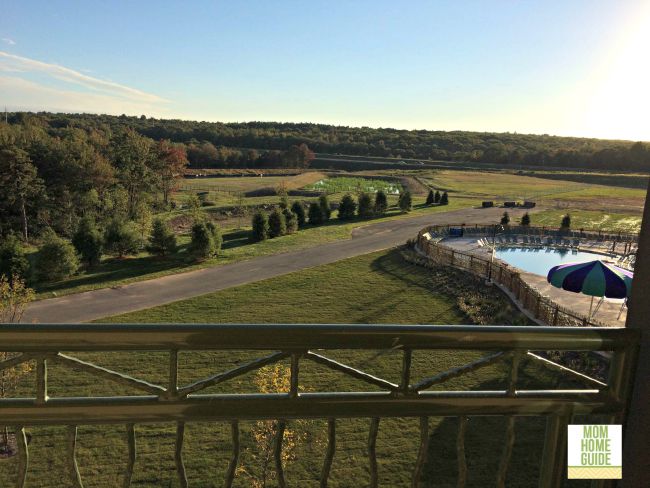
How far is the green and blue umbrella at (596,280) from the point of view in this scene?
12.1 meters

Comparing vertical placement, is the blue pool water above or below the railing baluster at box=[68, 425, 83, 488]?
below

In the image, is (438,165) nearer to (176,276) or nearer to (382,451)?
(176,276)

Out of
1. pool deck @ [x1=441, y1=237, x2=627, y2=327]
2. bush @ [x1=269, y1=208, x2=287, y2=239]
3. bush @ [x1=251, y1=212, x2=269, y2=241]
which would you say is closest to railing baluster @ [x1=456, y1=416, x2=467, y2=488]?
pool deck @ [x1=441, y1=237, x2=627, y2=327]

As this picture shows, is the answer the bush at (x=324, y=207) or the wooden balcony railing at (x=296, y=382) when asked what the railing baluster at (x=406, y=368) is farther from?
the bush at (x=324, y=207)

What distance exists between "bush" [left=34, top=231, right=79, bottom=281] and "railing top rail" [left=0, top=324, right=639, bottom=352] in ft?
67.8

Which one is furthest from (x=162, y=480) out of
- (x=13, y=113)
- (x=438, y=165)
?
(x=13, y=113)

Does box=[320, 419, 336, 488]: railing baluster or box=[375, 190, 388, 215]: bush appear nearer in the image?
box=[320, 419, 336, 488]: railing baluster

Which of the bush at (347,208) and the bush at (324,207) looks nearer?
the bush at (324,207)

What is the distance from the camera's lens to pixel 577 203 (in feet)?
145

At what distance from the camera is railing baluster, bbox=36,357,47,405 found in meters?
1.67

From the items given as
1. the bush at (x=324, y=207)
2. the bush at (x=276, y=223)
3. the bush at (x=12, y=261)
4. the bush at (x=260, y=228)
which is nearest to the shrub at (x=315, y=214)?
the bush at (x=324, y=207)

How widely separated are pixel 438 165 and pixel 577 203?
3908cm

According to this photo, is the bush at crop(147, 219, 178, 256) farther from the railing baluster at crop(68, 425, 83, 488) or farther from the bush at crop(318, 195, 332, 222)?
the railing baluster at crop(68, 425, 83, 488)

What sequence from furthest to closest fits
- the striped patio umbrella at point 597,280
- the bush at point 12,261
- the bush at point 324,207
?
the bush at point 324,207 → the bush at point 12,261 → the striped patio umbrella at point 597,280
